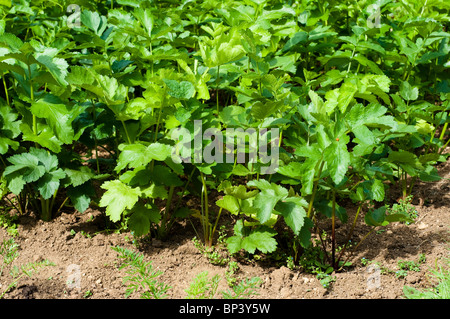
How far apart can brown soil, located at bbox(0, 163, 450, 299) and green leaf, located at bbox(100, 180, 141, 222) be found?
32 centimetres

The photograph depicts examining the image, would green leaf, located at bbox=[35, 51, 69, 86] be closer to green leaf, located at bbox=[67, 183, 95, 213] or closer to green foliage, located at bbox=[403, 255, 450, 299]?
green leaf, located at bbox=[67, 183, 95, 213]

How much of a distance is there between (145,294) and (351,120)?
1127mm

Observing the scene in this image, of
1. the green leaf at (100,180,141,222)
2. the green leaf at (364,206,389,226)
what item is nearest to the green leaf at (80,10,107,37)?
the green leaf at (100,180,141,222)

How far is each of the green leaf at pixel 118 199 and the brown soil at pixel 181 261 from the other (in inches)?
12.5

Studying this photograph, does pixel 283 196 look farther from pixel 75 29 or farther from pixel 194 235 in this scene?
pixel 75 29

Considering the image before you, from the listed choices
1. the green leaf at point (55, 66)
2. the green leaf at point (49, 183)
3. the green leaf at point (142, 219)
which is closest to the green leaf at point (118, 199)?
the green leaf at point (142, 219)

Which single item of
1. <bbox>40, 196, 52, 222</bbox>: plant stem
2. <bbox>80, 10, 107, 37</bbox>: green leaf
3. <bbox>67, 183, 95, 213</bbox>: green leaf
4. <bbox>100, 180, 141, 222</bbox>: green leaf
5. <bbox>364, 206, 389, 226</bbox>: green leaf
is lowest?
<bbox>40, 196, 52, 222</bbox>: plant stem

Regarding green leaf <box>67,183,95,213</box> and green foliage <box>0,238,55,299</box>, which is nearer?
green foliage <box>0,238,55,299</box>

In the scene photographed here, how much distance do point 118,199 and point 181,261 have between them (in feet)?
1.50

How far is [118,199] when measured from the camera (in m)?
2.26

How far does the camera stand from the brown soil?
2246 mm

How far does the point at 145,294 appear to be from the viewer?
81.7 inches

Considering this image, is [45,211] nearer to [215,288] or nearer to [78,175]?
[78,175]
